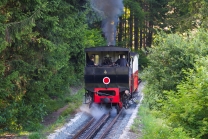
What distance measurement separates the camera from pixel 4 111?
12383 millimetres

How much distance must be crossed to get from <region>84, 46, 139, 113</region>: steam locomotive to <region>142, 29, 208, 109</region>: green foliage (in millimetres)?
2877

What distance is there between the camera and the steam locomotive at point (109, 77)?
1708cm

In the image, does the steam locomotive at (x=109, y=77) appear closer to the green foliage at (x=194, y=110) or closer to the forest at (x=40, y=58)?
the forest at (x=40, y=58)

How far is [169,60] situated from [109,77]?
438cm

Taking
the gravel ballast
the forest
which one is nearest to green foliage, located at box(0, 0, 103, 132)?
the forest

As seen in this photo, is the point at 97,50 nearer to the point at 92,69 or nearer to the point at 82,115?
the point at 92,69

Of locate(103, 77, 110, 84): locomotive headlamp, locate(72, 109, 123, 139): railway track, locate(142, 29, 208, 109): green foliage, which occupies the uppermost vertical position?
locate(142, 29, 208, 109): green foliage

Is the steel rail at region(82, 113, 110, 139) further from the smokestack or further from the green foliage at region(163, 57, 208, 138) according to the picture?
the smokestack

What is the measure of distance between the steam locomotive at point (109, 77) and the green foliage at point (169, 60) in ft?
9.44

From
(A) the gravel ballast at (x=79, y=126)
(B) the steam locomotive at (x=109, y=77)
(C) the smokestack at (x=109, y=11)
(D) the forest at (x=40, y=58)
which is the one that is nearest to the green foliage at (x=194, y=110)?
(D) the forest at (x=40, y=58)

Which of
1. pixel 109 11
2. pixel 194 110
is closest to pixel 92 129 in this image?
pixel 194 110

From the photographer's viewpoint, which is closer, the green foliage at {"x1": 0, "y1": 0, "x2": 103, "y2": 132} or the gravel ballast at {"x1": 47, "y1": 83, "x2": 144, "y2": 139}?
the green foliage at {"x1": 0, "y1": 0, "x2": 103, "y2": 132}

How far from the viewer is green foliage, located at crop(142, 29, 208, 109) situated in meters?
12.6

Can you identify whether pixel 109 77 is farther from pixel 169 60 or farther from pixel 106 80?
pixel 169 60
